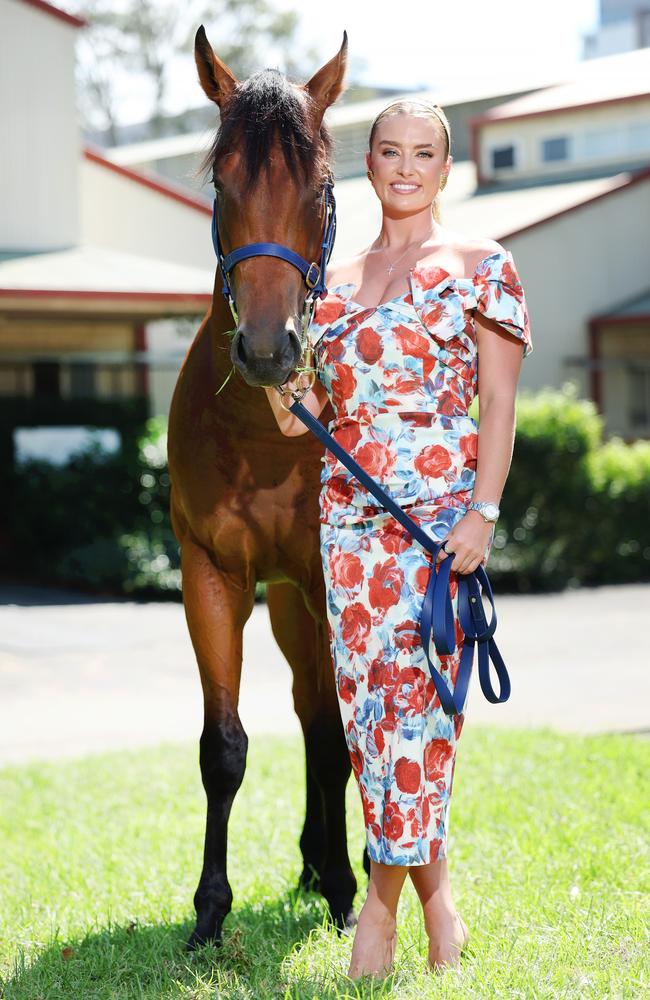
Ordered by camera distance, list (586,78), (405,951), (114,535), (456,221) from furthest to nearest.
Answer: (586,78)
(456,221)
(114,535)
(405,951)

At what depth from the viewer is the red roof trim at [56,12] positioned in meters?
15.3

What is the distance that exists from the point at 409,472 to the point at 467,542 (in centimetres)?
24

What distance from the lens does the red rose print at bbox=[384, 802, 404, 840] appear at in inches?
130

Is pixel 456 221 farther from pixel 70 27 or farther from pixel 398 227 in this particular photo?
pixel 398 227

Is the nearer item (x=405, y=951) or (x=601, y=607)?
(x=405, y=951)

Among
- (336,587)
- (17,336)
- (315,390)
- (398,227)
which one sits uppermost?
(17,336)

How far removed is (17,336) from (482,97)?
13958 mm

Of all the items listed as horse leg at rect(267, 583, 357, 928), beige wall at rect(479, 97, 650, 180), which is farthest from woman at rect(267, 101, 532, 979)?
beige wall at rect(479, 97, 650, 180)

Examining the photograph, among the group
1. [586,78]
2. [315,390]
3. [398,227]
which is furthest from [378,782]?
[586,78]

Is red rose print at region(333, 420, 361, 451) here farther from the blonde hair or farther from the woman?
the blonde hair

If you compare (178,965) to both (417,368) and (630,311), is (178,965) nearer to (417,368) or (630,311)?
(417,368)

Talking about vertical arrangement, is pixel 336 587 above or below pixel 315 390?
below

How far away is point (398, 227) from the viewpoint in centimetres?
348

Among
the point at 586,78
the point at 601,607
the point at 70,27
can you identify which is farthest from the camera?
the point at 586,78
